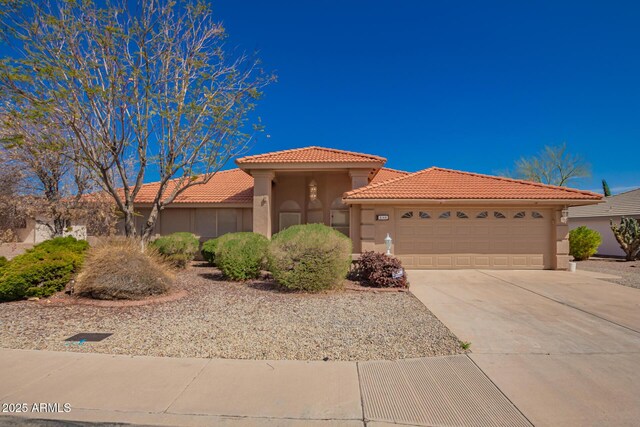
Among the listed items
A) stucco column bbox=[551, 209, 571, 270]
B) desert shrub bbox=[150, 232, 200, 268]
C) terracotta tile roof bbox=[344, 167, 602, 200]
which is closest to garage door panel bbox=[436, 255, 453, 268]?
terracotta tile roof bbox=[344, 167, 602, 200]

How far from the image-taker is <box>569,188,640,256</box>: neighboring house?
21.5 metres

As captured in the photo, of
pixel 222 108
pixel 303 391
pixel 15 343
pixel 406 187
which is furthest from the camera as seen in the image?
pixel 406 187

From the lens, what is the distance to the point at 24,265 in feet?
25.5

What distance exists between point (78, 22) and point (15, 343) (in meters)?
8.95

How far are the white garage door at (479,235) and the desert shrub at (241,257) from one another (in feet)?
18.9

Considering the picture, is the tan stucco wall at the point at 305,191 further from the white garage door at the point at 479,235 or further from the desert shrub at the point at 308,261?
the desert shrub at the point at 308,261

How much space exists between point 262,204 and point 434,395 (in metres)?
11.8

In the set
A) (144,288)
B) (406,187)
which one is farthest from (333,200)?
(144,288)

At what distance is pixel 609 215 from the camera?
22.4 meters

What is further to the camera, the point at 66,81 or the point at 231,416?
the point at 66,81

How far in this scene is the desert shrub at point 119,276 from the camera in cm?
754

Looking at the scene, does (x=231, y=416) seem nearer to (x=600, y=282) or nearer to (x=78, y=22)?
(x=78, y=22)

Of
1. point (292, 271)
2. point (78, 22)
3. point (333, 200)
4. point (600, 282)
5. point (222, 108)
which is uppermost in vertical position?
point (78, 22)

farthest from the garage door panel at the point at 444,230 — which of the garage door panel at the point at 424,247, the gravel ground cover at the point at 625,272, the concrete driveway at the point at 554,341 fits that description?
the gravel ground cover at the point at 625,272
